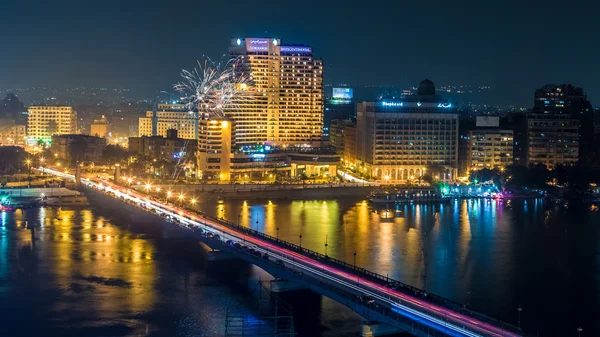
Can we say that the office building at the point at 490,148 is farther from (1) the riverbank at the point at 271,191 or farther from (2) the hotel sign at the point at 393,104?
(1) the riverbank at the point at 271,191

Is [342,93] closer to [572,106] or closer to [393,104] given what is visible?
[572,106]

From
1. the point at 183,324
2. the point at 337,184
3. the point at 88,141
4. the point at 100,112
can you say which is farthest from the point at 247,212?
the point at 100,112

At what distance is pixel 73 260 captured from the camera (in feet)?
54.7

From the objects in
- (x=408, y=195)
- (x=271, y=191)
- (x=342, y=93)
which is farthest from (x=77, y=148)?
(x=342, y=93)

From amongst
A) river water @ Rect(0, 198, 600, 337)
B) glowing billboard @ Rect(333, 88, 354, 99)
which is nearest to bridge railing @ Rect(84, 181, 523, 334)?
river water @ Rect(0, 198, 600, 337)

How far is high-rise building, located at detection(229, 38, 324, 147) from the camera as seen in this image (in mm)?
33656

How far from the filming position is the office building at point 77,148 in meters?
36.4

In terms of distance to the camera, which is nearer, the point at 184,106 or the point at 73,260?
the point at 73,260

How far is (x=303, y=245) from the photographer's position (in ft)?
59.3

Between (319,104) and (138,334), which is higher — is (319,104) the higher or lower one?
the higher one

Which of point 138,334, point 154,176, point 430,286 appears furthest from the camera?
point 154,176

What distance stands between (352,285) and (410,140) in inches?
708

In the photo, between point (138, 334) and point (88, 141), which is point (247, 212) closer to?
point (138, 334)

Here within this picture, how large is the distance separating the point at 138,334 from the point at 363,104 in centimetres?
2121
